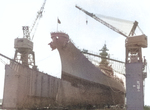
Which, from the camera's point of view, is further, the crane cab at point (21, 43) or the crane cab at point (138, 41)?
the crane cab at point (21, 43)

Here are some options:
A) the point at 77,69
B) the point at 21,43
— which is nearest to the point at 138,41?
the point at 77,69

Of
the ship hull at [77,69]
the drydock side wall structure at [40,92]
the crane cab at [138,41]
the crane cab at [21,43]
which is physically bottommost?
the drydock side wall structure at [40,92]

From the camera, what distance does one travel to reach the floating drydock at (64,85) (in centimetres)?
2681

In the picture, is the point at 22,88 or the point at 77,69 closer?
the point at 77,69

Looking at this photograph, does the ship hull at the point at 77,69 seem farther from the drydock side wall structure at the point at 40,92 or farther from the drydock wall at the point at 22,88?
the drydock wall at the point at 22,88

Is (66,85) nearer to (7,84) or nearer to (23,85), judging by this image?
(23,85)

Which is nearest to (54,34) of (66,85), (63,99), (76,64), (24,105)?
(76,64)

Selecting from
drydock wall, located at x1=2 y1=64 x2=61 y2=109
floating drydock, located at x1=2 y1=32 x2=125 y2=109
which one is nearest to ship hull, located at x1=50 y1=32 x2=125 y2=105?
floating drydock, located at x1=2 y1=32 x2=125 y2=109

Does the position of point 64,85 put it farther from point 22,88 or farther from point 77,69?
point 22,88

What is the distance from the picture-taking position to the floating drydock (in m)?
26.8

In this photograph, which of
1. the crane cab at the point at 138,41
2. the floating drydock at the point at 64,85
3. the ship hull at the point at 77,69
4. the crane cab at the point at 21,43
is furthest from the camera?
the crane cab at the point at 21,43

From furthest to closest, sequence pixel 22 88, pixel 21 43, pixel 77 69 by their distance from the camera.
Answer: pixel 21 43 < pixel 22 88 < pixel 77 69

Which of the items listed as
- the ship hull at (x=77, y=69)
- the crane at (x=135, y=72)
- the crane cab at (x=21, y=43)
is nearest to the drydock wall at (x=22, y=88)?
the crane cab at (x=21, y=43)

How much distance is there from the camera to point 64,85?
1041 inches
